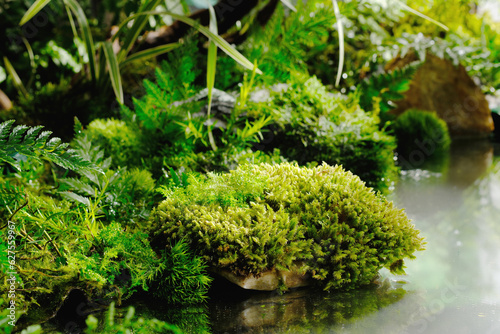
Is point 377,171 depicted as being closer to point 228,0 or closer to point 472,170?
point 472,170

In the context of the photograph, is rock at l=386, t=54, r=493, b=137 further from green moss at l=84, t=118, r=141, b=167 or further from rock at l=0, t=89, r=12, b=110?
rock at l=0, t=89, r=12, b=110

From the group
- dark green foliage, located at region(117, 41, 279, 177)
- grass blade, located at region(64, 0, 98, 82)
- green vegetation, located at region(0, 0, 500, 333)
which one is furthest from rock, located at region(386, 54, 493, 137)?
grass blade, located at region(64, 0, 98, 82)

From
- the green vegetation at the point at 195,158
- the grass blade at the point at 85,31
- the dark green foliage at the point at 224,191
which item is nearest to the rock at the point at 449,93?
the green vegetation at the point at 195,158

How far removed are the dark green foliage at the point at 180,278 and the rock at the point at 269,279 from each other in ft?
0.27

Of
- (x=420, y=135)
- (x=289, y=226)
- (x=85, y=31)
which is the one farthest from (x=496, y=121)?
(x=85, y=31)

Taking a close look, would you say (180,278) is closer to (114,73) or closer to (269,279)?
(269,279)

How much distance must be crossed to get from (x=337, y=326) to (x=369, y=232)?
40 cm

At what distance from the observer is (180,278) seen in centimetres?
125

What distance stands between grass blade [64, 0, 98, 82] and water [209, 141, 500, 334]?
6.46 feet

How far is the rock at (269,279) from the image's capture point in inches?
51.1

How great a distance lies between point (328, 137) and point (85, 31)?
1628 millimetres

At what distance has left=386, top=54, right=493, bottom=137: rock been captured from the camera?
3.91 metres

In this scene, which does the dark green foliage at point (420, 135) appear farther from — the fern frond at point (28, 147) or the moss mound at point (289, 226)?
the fern frond at point (28, 147)

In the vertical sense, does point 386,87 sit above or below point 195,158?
above
